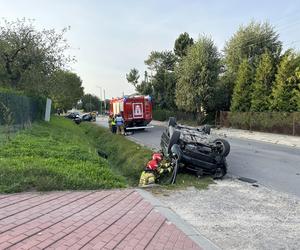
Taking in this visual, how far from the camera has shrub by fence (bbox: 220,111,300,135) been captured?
26781mm

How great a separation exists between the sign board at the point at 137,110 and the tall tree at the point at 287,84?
10.6 metres

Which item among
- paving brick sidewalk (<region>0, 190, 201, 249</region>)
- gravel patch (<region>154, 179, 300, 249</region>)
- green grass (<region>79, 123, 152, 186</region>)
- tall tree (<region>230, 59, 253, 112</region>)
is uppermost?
tall tree (<region>230, 59, 253, 112</region>)

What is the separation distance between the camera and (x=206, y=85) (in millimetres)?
37719

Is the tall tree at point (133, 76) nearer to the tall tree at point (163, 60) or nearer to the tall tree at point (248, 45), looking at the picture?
the tall tree at point (163, 60)

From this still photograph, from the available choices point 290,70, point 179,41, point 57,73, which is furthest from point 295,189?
point 179,41

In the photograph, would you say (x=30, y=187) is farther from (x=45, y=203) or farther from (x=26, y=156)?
(x=26, y=156)

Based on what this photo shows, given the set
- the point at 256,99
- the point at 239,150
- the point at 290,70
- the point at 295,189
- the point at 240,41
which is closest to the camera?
the point at 295,189

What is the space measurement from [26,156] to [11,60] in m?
21.0

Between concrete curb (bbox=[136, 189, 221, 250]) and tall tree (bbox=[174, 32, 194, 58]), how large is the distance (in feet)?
145

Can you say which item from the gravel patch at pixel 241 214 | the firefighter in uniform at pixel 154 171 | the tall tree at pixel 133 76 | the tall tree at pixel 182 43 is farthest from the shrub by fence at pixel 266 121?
the tall tree at pixel 133 76

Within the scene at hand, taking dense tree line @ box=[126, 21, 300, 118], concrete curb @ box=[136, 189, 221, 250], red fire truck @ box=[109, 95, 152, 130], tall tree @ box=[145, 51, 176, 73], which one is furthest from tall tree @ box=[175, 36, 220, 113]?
concrete curb @ box=[136, 189, 221, 250]

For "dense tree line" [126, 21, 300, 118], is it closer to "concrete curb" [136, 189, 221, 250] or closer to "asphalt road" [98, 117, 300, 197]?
"asphalt road" [98, 117, 300, 197]

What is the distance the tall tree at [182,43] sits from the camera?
165 ft

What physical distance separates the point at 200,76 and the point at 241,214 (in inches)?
1268
